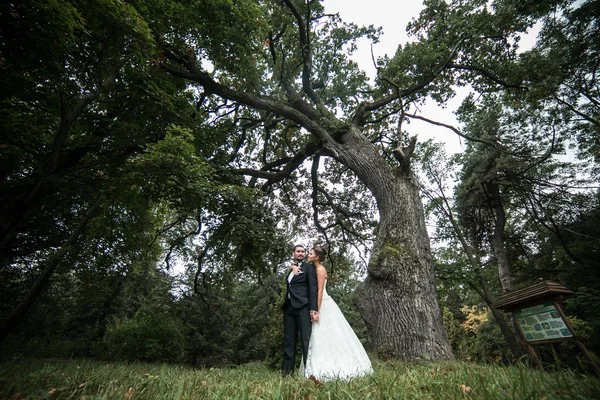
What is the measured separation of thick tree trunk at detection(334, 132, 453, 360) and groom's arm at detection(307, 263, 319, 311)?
1.23 m

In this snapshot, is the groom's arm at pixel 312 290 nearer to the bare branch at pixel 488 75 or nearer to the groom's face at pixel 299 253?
the groom's face at pixel 299 253

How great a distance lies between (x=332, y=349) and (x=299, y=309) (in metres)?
0.70

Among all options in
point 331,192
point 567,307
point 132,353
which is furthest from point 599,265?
point 132,353

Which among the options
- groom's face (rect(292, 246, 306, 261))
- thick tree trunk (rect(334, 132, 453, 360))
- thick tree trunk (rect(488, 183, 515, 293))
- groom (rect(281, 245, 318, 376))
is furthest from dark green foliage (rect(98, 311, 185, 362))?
thick tree trunk (rect(488, 183, 515, 293))

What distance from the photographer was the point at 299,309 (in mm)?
3859

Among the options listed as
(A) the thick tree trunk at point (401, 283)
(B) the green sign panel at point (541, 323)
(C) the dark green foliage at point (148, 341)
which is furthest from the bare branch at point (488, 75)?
(C) the dark green foliage at point (148, 341)

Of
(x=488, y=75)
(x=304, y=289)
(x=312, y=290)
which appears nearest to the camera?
(x=312, y=290)

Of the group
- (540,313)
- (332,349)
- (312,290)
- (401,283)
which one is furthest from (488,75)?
→ (332,349)

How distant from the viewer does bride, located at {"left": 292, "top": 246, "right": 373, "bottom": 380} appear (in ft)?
10.8

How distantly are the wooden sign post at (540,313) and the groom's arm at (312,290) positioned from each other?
12.6ft

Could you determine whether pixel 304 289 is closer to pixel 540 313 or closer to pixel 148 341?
pixel 540 313

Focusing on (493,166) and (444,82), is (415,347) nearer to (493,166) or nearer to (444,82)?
(444,82)

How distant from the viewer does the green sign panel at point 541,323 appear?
14.7 ft

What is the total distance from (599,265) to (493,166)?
545 centimetres
